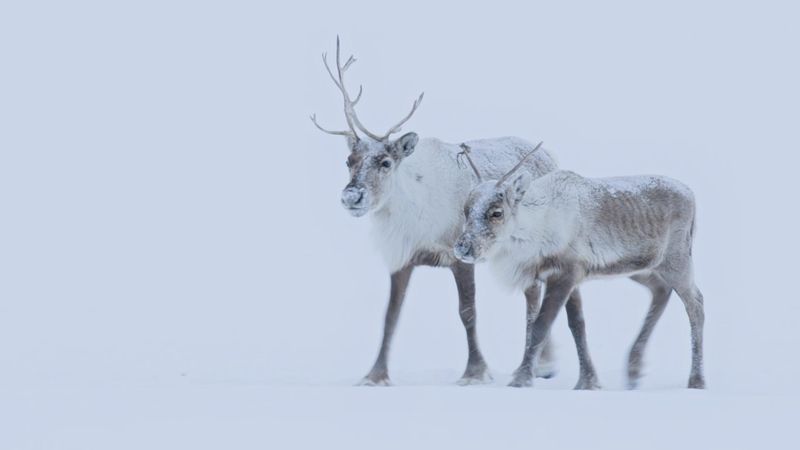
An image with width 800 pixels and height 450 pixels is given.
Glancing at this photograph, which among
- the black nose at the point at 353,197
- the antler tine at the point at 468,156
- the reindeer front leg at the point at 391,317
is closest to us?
the black nose at the point at 353,197

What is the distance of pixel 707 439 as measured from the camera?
9148 mm

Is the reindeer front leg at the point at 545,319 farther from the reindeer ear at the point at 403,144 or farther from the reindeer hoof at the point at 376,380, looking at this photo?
the reindeer ear at the point at 403,144

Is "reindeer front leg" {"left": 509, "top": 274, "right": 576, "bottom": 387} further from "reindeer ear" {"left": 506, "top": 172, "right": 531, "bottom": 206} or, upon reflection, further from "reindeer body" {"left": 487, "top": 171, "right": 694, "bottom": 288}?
"reindeer ear" {"left": 506, "top": 172, "right": 531, "bottom": 206}

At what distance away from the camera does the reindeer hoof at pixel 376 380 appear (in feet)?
42.2

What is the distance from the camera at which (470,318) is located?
44.0ft

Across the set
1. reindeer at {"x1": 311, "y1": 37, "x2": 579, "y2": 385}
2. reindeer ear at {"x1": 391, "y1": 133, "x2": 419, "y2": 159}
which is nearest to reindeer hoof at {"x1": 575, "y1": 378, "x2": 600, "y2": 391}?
reindeer at {"x1": 311, "y1": 37, "x2": 579, "y2": 385}

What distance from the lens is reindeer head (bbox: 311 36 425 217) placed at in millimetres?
12523

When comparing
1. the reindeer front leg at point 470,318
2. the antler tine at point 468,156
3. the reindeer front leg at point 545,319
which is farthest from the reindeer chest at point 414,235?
the reindeer front leg at point 545,319

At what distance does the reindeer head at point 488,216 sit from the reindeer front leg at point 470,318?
1.37m

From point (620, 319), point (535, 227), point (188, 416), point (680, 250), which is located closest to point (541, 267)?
point (535, 227)

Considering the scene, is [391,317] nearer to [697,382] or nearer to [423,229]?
[423,229]

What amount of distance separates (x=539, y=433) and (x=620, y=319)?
41.9 feet

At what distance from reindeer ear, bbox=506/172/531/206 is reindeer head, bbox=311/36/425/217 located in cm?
124

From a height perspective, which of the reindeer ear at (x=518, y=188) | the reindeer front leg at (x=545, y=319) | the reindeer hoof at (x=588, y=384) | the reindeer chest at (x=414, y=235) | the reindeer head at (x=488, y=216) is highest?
the reindeer ear at (x=518, y=188)
